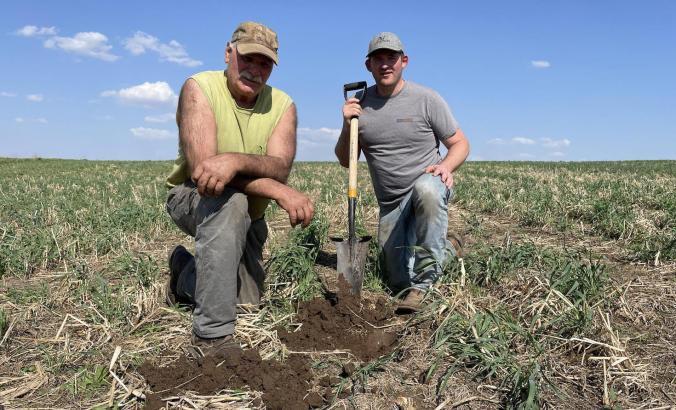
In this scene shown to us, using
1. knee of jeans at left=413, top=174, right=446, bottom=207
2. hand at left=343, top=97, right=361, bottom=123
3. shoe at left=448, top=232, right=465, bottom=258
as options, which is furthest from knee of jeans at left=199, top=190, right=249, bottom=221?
shoe at left=448, top=232, right=465, bottom=258

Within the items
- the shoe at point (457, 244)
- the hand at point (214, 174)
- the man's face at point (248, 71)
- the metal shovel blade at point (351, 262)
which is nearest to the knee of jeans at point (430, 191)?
the metal shovel blade at point (351, 262)

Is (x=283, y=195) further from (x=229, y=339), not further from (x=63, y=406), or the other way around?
(x=63, y=406)

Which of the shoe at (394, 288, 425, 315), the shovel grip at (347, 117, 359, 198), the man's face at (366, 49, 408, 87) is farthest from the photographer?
the man's face at (366, 49, 408, 87)

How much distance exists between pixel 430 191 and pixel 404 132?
0.78 m

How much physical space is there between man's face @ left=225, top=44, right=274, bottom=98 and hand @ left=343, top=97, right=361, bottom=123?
1098 mm

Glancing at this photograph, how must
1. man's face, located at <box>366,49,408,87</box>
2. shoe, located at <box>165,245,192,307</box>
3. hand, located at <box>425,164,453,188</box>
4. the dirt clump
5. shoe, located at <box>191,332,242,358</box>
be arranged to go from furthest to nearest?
man's face, located at <box>366,49,408,87</box> → hand, located at <box>425,164,453,188</box> → shoe, located at <box>165,245,192,307</box> → shoe, located at <box>191,332,242,358</box> → the dirt clump

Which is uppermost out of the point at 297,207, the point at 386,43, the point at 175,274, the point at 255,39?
the point at 386,43

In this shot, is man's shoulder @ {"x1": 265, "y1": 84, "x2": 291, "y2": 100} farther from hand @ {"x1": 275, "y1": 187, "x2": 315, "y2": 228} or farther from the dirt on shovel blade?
the dirt on shovel blade

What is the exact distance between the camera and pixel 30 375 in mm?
3074

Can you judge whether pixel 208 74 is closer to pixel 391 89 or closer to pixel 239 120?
pixel 239 120


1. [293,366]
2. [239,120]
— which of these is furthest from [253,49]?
[293,366]

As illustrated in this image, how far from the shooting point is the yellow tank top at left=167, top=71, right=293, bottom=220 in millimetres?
3688

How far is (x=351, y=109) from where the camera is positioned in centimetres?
472

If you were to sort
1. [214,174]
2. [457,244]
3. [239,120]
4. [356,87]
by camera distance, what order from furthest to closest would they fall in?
[457,244] < [356,87] < [239,120] < [214,174]
